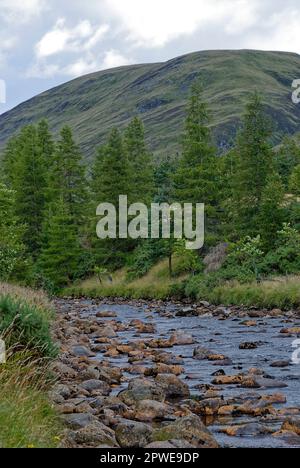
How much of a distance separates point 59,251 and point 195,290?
1873cm

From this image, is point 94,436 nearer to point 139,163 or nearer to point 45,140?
point 139,163

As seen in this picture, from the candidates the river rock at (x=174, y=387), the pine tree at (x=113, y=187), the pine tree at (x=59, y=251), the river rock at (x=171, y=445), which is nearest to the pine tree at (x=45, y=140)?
the pine tree at (x=113, y=187)

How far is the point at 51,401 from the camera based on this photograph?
9.62 metres

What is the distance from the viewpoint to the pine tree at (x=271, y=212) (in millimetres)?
40500

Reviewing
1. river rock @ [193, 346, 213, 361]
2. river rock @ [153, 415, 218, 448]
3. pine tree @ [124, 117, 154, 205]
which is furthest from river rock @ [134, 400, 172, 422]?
pine tree @ [124, 117, 154, 205]

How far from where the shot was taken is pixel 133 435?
9.05 meters

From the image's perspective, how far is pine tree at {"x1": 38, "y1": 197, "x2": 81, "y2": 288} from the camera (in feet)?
170

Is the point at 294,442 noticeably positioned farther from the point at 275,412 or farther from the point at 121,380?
the point at 121,380

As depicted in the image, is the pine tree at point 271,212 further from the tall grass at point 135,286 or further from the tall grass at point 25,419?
the tall grass at point 25,419

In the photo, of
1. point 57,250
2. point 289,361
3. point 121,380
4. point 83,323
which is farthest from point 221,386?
point 57,250

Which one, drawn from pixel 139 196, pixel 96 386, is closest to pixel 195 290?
pixel 139 196

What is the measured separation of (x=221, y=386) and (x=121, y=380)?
2.32 meters

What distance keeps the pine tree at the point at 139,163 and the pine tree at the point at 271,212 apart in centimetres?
1764

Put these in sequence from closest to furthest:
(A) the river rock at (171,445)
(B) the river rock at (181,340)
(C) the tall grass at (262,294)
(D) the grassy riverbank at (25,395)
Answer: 1. (D) the grassy riverbank at (25,395)
2. (A) the river rock at (171,445)
3. (B) the river rock at (181,340)
4. (C) the tall grass at (262,294)
